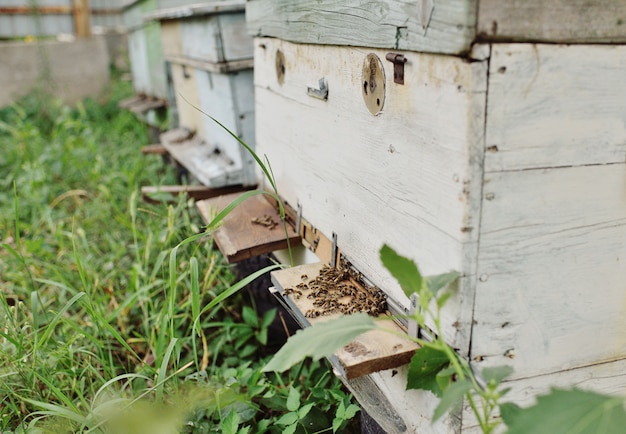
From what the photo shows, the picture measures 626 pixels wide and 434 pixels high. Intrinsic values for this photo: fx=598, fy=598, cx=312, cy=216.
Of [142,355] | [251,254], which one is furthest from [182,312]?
[251,254]

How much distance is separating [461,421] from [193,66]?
249cm

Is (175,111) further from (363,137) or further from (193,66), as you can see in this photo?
(363,137)

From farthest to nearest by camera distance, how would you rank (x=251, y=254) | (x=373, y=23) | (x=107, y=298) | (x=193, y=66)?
(x=193, y=66), (x=107, y=298), (x=251, y=254), (x=373, y=23)

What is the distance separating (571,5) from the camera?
104 centimetres

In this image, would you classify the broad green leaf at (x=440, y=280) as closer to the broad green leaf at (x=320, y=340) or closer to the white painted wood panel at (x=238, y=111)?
the broad green leaf at (x=320, y=340)

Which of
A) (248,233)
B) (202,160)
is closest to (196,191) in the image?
(202,160)

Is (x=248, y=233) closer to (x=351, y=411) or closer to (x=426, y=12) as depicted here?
(x=351, y=411)

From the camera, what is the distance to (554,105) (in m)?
1.07

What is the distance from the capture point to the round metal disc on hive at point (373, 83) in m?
1.37

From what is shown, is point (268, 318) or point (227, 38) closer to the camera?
point (268, 318)

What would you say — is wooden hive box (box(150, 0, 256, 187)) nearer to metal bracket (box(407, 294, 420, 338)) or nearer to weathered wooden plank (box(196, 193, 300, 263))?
weathered wooden plank (box(196, 193, 300, 263))

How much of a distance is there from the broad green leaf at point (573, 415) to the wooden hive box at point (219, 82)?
187 cm

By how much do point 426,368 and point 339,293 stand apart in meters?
0.40

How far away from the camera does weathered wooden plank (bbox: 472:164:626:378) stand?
1.11 metres
